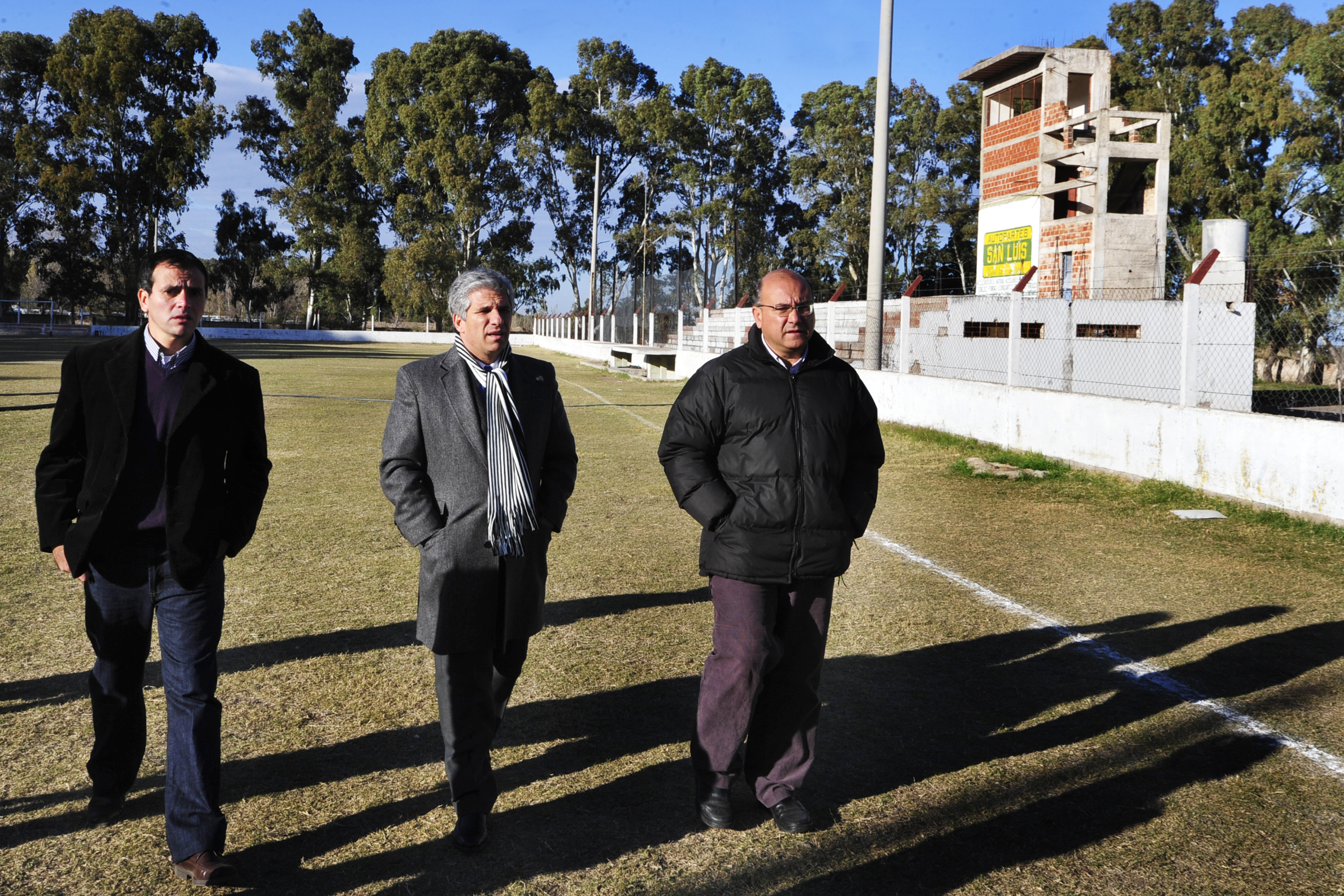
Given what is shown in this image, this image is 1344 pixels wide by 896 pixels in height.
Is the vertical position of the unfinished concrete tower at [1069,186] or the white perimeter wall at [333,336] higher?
the unfinished concrete tower at [1069,186]

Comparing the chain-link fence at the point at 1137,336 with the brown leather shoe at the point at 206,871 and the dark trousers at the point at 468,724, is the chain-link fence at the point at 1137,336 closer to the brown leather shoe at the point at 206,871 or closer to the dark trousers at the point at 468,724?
the dark trousers at the point at 468,724

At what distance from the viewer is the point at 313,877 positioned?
9.95 feet

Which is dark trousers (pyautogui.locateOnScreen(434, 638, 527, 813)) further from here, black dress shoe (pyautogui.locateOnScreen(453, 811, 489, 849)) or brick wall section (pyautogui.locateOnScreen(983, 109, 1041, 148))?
brick wall section (pyautogui.locateOnScreen(983, 109, 1041, 148))

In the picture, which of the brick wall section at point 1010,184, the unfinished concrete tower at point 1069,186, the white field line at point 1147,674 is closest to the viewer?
the white field line at point 1147,674

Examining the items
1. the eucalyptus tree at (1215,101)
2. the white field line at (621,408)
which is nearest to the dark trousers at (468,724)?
the white field line at (621,408)

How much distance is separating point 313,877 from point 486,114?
61.2 meters

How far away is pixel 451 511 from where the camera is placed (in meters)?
3.26

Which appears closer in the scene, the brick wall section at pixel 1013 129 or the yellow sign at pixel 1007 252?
the brick wall section at pixel 1013 129

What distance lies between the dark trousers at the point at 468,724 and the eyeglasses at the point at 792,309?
4.23 ft

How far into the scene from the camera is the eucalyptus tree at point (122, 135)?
56.6 meters

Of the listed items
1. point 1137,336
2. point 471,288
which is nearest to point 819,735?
point 471,288

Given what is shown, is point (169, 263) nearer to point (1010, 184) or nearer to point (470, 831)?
point (470, 831)

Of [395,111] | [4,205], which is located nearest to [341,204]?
→ [395,111]

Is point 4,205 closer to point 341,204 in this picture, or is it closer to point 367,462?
point 341,204
